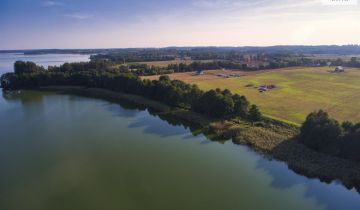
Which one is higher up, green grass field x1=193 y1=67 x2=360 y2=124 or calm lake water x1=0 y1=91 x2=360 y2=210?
green grass field x1=193 y1=67 x2=360 y2=124

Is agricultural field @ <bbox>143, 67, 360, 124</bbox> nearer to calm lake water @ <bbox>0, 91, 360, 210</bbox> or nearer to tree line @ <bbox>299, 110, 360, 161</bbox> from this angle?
tree line @ <bbox>299, 110, 360, 161</bbox>

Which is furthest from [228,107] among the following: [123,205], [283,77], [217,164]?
[283,77]

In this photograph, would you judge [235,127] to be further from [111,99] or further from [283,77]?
[283,77]

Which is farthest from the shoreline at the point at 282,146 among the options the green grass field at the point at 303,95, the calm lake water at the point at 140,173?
the green grass field at the point at 303,95

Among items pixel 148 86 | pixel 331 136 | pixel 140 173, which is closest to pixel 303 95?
pixel 331 136

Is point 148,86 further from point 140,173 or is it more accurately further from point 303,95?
point 140,173

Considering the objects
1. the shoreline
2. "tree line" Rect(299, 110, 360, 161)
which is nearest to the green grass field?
the shoreline
